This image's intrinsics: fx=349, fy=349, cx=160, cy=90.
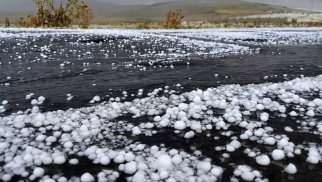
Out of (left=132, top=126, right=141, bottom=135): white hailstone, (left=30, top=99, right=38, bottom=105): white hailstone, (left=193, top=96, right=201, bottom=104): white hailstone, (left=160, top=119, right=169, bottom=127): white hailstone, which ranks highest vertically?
(left=193, top=96, right=201, bottom=104): white hailstone

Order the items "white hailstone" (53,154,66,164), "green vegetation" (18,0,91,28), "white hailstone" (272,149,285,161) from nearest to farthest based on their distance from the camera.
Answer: "white hailstone" (53,154,66,164)
"white hailstone" (272,149,285,161)
"green vegetation" (18,0,91,28)

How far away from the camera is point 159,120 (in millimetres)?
5629

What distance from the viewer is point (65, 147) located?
4562 mm

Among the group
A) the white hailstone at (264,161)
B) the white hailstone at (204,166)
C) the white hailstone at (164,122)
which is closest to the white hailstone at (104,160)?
the white hailstone at (204,166)

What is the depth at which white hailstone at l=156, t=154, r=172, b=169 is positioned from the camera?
4027mm

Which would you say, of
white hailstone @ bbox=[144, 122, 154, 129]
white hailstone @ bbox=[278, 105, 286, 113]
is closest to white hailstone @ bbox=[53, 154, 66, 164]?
white hailstone @ bbox=[144, 122, 154, 129]

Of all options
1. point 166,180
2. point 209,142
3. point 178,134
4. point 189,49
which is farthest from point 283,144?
point 189,49

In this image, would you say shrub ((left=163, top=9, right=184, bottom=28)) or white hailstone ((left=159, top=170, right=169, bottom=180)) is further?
shrub ((left=163, top=9, right=184, bottom=28))

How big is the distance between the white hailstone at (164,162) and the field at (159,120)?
0.01 meters

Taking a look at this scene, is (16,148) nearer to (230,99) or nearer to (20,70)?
(230,99)

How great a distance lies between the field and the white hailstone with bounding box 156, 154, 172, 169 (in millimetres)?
13

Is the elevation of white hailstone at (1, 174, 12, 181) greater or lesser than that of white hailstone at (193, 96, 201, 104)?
lesser

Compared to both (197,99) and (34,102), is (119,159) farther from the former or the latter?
(34,102)

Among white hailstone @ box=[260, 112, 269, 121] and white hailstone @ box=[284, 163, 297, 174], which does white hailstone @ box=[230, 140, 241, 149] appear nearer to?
white hailstone @ box=[284, 163, 297, 174]
